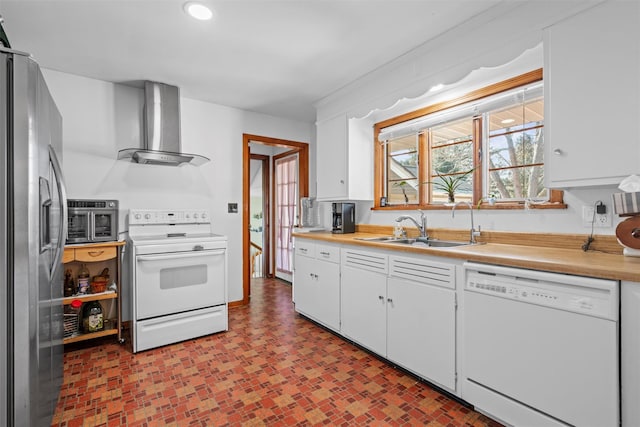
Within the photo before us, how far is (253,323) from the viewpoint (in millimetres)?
3203

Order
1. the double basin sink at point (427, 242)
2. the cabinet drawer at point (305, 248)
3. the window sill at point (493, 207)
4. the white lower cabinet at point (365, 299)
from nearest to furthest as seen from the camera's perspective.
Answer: the window sill at point (493, 207) < the white lower cabinet at point (365, 299) < the double basin sink at point (427, 242) < the cabinet drawer at point (305, 248)

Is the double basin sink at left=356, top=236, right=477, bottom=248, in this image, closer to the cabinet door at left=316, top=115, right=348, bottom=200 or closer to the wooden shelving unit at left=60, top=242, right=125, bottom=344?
the cabinet door at left=316, top=115, right=348, bottom=200

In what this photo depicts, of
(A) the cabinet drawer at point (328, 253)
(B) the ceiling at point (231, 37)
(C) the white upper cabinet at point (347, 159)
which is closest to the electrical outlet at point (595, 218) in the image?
(B) the ceiling at point (231, 37)

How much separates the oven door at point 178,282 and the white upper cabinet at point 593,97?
2.65 metres

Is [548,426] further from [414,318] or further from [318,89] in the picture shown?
[318,89]

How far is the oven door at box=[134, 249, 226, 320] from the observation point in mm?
2584

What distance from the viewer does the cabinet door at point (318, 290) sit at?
2.82 metres

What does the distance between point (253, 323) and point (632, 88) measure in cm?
324

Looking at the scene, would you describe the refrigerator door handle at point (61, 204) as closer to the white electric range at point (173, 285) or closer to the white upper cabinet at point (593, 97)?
the white electric range at point (173, 285)

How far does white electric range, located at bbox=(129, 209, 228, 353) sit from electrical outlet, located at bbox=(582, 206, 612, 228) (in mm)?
2737

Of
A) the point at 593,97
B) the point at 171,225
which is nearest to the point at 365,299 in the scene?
the point at 593,97

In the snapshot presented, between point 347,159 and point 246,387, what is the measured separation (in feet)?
7.24

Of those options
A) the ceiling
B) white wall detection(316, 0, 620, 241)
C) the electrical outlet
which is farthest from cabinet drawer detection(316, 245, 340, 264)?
the electrical outlet

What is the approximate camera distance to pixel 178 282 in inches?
108
